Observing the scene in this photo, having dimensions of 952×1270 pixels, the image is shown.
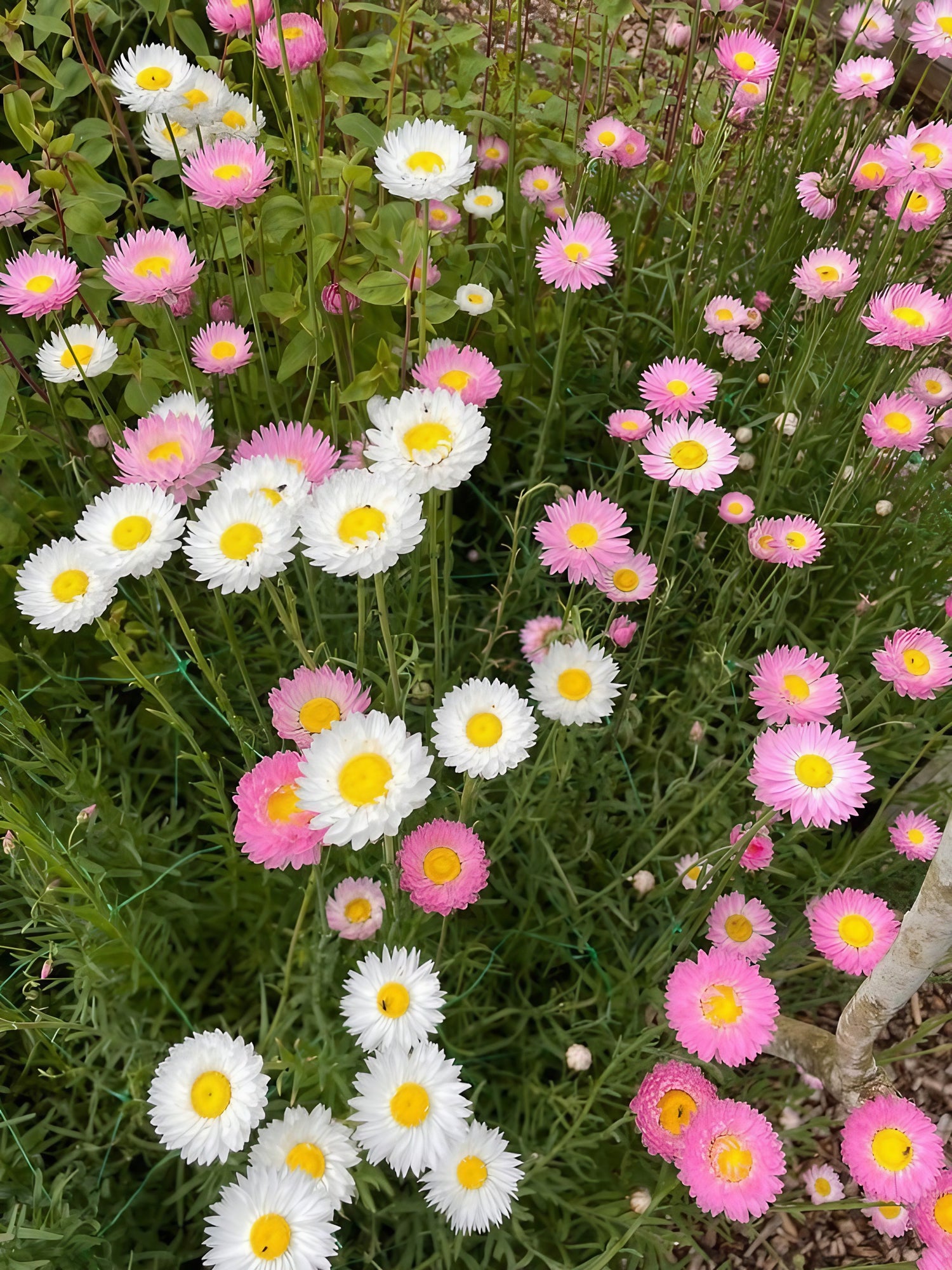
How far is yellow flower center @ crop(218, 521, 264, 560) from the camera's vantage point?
1.06 meters

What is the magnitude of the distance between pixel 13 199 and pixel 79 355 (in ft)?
0.92

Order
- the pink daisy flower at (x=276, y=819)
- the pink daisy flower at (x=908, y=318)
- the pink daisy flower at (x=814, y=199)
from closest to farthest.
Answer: the pink daisy flower at (x=276, y=819) → the pink daisy flower at (x=908, y=318) → the pink daisy flower at (x=814, y=199)

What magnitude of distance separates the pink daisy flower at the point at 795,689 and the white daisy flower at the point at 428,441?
59cm

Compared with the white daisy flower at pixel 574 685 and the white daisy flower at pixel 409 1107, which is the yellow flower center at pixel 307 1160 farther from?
the white daisy flower at pixel 574 685

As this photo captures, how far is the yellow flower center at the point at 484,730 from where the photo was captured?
1149 millimetres

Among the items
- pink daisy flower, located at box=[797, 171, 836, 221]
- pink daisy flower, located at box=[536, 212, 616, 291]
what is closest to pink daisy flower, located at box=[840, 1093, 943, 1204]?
pink daisy flower, located at box=[536, 212, 616, 291]

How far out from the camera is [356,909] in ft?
3.96

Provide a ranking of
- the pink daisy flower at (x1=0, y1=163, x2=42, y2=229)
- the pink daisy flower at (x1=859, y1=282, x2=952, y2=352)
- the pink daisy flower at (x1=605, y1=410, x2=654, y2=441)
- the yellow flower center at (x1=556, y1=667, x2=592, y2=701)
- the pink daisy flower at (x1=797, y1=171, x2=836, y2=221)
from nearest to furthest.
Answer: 1. the yellow flower center at (x1=556, y1=667, x2=592, y2=701)
2. the pink daisy flower at (x1=0, y1=163, x2=42, y2=229)
3. the pink daisy flower at (x1=859, y1=282, x2=952, y2=352)
4. the pink daisy flower at (x1=605, y1=410, x2=654, y2=441)
5. the pink daisy flower at (x1=797, y1=171, x2=836, y2=221)

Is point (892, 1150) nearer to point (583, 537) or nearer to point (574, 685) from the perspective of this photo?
point (574, 685)

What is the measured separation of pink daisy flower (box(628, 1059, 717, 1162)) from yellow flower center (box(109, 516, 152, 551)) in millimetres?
979

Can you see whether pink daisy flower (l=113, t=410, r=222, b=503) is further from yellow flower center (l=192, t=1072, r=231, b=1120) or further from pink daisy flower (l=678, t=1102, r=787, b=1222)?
pink daisy flower (l=678, t=1102, r=787, b=1222)

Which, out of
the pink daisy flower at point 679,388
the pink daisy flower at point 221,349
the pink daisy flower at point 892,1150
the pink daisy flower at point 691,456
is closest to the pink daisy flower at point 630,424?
the pink daisy flower at point 679,388

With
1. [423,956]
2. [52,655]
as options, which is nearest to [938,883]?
[423,956]

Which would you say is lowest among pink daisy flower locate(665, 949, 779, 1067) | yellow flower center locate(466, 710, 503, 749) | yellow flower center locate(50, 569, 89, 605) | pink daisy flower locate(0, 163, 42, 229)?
pink daisy flower locate(665, 949, 779, 1067)
